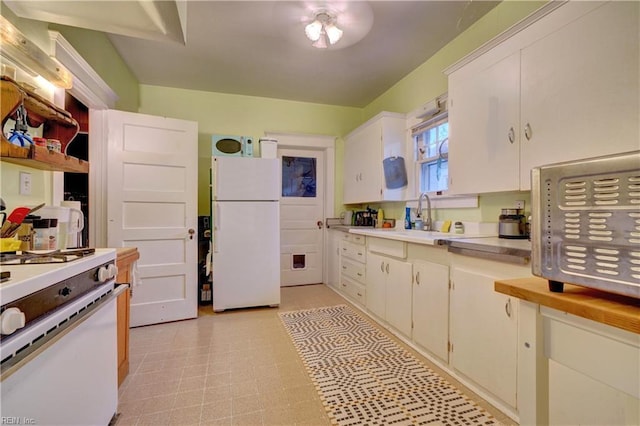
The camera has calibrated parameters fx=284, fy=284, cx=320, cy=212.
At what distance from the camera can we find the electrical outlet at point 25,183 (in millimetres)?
1481

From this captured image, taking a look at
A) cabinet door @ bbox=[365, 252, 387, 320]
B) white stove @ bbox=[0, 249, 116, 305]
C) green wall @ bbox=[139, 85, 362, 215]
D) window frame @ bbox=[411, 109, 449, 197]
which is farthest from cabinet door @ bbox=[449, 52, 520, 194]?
green wall @ bbox=[139, 85, 362, 215]

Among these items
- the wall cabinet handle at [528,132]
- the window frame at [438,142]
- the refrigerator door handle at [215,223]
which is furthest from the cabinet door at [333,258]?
the wall cabinet handle at [528,132]

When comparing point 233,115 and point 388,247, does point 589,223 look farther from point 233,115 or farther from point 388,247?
point 233,115

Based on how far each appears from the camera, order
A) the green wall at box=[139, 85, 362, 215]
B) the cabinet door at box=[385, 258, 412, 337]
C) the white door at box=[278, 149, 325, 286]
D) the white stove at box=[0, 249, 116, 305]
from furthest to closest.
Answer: the white door at box=[278, 149, 325, 286] → the green wall at box=[139, 85, 362, 215] → the cabinet door at box=[385, 258, 412, 337] → the white stove at box=[0, 249, 116, 305]

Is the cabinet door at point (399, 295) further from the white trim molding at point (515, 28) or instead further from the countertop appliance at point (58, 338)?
the countertop appliance at point (58, 338)

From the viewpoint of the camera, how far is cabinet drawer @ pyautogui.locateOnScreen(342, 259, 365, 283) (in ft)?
10.2

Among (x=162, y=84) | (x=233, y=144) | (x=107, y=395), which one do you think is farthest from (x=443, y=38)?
(x=107, y=395)

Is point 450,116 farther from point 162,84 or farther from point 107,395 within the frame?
point 162,84

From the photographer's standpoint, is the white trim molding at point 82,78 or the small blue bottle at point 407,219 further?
the small blue bottle at point 407,219

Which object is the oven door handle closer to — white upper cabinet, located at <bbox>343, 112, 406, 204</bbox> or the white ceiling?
the white ceiling

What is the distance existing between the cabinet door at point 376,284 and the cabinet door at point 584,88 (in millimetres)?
1378

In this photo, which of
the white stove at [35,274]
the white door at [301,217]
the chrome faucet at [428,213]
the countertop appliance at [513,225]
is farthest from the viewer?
the white door at [301,217]

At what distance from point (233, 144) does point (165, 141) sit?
79 cm

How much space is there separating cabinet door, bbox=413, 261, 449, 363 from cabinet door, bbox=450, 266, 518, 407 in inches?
3.0
